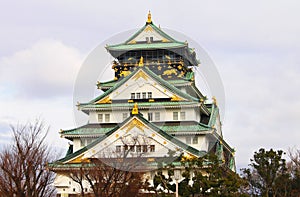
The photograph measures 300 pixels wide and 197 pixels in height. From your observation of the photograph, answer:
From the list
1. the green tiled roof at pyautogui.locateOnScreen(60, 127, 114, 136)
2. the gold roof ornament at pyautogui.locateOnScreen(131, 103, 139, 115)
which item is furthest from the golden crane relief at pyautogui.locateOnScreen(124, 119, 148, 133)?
the green tiled roof at pyautogui.locateOnScreen(60, 127, 114, 136)

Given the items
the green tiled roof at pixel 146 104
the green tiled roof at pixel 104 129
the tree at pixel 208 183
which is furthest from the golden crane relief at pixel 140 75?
the tree at pixel 208 183

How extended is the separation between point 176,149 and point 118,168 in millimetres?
9368

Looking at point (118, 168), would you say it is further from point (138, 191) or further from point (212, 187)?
point (212, 187)

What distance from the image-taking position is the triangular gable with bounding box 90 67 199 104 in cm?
5728

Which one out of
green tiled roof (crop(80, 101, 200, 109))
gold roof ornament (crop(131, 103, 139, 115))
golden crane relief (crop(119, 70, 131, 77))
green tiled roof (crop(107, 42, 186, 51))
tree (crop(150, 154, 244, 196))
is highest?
green tiled roof (crop(107, 42, 186, 51))

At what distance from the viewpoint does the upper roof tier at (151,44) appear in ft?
204

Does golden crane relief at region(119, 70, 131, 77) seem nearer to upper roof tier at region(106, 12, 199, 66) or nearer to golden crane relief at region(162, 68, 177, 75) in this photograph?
upper roof tier at region(106, 12, 199, 66)

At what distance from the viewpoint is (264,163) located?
50906mm

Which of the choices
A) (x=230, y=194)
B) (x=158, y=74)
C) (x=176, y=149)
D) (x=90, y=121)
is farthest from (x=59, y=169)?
(x=230, y=194)

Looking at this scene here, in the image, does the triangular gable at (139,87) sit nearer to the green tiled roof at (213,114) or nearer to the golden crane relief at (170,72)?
the golden crane relief at (170,72)

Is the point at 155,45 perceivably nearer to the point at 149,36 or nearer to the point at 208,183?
the point at 149,36

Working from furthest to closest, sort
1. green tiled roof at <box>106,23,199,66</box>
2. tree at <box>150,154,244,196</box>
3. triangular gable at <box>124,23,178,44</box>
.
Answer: triangular gable at <box>124,23,178,44</box>, green tiled roof at <box>106,23,199,66</box>, tree at <box>150,154,244,196</box>

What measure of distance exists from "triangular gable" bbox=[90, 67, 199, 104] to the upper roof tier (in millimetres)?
4655

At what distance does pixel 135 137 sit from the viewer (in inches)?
2046
